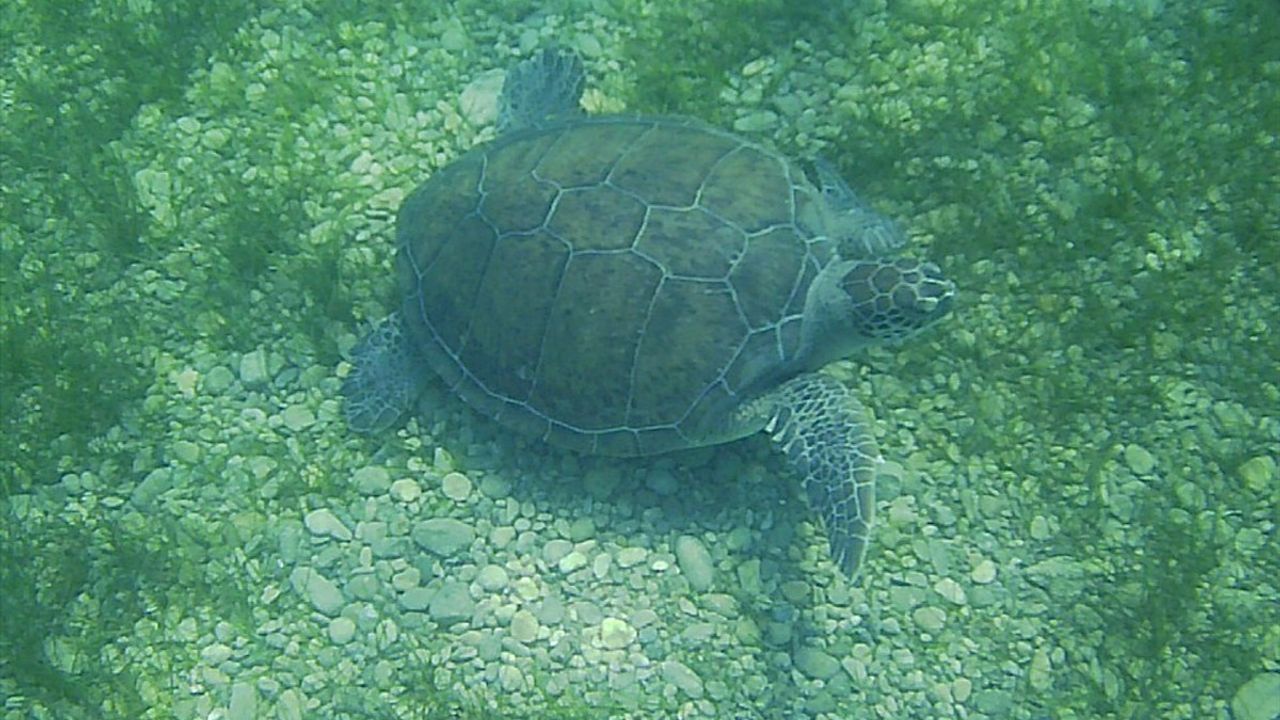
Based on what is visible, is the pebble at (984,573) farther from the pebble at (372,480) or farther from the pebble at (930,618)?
the pebble at (372,480)

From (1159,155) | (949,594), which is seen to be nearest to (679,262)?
(949,594)

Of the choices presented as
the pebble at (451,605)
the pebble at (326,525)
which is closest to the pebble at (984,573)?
the pebble at (451,605)

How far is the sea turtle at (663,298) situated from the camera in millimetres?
2953

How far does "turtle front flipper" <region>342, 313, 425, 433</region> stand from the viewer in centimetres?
350

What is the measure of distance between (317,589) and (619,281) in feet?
5.10

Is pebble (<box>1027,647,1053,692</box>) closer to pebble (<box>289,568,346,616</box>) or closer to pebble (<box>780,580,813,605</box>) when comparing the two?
pebble (<box>780,580,813,605</box>)

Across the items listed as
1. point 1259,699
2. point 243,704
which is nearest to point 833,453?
point 1259,699

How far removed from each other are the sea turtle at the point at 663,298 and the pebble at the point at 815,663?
41cm

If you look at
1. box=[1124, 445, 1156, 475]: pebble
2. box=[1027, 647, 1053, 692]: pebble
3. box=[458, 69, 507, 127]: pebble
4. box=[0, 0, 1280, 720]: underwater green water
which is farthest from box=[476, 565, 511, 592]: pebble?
box=[1124, 445, 1156, 475]: pebble

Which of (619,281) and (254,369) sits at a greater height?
(619,281)

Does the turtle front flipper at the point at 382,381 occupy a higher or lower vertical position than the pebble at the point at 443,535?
higher

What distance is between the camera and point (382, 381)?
3506mm

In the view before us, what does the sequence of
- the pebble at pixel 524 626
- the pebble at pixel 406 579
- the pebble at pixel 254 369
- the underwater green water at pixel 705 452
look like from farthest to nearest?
the pebble at pixel 254 369 → the pebble at pixel 406 579 → the pebble at pixel 524 626 → the underwater green water at pixel 705 452

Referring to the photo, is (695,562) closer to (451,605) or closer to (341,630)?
(451,605)
